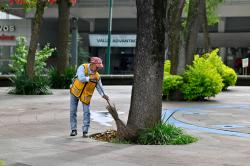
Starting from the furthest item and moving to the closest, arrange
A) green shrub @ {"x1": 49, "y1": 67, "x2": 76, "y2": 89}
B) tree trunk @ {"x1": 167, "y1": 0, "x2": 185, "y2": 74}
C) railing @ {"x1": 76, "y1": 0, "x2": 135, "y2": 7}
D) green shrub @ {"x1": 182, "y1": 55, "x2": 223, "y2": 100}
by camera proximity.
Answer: railing @ {"x1": 76, "y1": 0, "x2": 135, "y2": 7}, green shrub @ {"x1": 49, "y1": 67, "x2": 76, "y2": 89}, tree trunk @ {"x1": 167, "y1": 0, "x2": 185, "y2": 74}, green shrub @ {"x1": 182, "y1": 55, "x2": 223, "y2": 100}

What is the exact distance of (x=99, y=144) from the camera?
988 cm

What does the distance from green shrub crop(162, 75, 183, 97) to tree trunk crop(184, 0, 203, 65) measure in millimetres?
1733

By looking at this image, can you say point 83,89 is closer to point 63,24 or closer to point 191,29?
point 191,29

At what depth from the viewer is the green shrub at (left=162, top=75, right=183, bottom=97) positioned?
19516 mm

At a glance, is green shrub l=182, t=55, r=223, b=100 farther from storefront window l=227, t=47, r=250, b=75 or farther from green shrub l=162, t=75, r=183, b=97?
storefront window l=227, t=47, r=250, b=75

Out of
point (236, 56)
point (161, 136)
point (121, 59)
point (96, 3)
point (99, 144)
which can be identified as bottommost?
point (99, 144)

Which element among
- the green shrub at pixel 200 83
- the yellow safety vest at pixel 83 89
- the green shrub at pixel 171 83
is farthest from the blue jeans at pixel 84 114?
the green shrub at pixel 200 83

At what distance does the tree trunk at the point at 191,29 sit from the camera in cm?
2102

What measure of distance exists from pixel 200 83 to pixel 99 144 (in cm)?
1042

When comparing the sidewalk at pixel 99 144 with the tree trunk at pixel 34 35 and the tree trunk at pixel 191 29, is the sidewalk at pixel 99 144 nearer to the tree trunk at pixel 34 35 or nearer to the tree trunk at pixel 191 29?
the tree trunk at pixel 191 29

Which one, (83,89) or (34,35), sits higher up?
(34,35)

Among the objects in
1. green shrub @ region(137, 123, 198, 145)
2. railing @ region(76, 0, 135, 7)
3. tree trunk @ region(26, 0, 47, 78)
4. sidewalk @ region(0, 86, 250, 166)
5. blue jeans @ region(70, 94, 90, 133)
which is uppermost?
railing @ region(76, 0, 135, 7)

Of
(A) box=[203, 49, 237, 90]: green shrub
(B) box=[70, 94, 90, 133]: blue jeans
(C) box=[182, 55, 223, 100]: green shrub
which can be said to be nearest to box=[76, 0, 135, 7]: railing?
(A) box=[203, 49, 237, 90]: green shrub

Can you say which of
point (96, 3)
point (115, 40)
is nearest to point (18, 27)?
point (96, 3)
